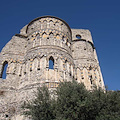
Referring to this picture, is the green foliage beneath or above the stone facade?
beneath

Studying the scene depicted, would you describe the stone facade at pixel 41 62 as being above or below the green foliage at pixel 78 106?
above

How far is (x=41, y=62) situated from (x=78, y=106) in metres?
6.25

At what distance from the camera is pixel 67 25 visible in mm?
17922

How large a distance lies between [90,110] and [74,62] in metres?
8.60

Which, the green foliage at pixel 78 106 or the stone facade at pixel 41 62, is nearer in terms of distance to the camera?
the green foliage at pixel 78 106

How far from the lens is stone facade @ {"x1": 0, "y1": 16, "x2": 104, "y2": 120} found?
11.9m

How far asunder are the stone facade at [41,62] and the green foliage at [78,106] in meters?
2.64

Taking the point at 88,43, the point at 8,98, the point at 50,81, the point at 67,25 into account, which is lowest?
the point at 8,98

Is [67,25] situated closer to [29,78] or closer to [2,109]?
[29,78]

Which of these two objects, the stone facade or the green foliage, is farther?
the stone facade

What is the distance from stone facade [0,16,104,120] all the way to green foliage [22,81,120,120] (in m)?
2.64

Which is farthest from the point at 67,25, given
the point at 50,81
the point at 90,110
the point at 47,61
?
the point at 90,110

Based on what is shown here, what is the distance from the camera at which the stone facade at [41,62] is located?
39.1 feet

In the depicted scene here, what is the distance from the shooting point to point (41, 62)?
13.2 metres
